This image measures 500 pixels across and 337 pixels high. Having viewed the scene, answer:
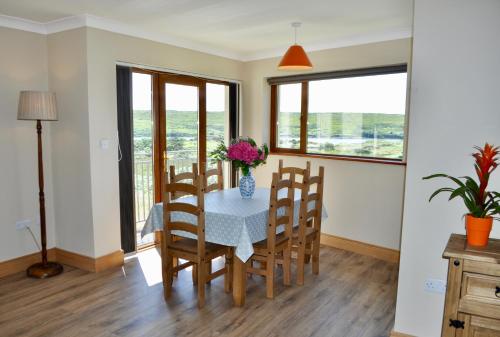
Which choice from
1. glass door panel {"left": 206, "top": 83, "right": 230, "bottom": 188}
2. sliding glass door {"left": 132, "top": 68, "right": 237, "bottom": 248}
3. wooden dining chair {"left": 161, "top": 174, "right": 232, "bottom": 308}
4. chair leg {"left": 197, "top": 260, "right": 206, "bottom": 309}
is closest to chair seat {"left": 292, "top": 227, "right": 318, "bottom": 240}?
wooden dining chair {"left": 161, "top": 174, "right": 232, "bottom": 308}

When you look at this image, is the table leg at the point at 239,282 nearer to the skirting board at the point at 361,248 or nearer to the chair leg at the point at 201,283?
the chair leg at the point at 201,283

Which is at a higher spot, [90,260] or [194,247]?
[194,247]

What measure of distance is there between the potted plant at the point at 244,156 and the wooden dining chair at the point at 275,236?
1.29 ft

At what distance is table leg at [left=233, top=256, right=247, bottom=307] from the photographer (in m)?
3.14

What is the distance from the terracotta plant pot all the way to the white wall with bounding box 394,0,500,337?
1.33ft

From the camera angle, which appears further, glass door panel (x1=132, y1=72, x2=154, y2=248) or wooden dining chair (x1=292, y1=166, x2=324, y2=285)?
glass door panel (x1=132, y1=72, x2=154, y2=248)

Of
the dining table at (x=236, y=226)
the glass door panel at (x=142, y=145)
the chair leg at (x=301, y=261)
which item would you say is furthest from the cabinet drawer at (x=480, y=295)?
the glass door panel at (x=142, y=145)

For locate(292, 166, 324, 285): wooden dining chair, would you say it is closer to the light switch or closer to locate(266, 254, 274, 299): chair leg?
locate(266, 254, 274, 299): chair leg

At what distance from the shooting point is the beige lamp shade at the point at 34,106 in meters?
3.50

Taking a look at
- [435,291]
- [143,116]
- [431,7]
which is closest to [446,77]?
[431,7]

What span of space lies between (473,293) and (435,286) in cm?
65

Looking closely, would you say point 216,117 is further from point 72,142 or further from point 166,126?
point 72,142

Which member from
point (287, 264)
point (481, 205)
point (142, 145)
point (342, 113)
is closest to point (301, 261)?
point (287, 264)

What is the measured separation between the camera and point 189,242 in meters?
3.33
